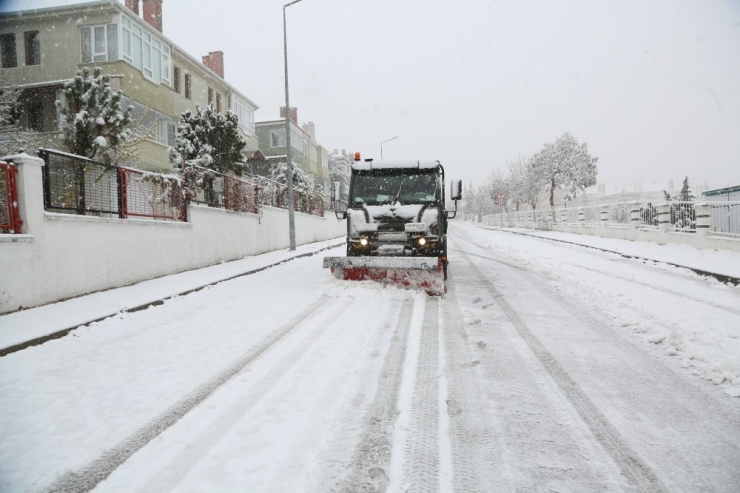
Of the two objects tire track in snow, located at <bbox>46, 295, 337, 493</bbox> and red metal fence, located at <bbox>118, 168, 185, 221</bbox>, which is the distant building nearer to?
red metal fence, located at <bbox>118, 168, 185, 221</bbox>

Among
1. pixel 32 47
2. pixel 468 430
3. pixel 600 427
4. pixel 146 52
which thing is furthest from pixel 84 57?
pixel 600 427

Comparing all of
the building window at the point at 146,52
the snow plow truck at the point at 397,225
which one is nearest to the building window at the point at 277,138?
the building window at the point at 146,52

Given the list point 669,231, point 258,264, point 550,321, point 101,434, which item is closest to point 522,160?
point 669,231

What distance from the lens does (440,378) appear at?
11.8ft

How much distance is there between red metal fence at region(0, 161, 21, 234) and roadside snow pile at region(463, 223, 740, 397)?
893cm

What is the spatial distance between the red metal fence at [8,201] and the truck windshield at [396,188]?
5.62 m

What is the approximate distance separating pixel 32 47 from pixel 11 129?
18.8ft

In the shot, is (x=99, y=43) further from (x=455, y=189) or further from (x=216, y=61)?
(x=455, y=189)

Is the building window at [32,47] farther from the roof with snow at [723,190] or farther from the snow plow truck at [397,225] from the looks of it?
the roof with snow at [723,190]

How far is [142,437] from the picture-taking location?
8.91 feet

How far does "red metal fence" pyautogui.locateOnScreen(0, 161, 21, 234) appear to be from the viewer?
6.38m

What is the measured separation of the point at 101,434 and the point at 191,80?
1082 inches

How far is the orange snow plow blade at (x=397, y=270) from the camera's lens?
7109 mm

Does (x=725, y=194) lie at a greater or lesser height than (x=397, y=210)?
greater
